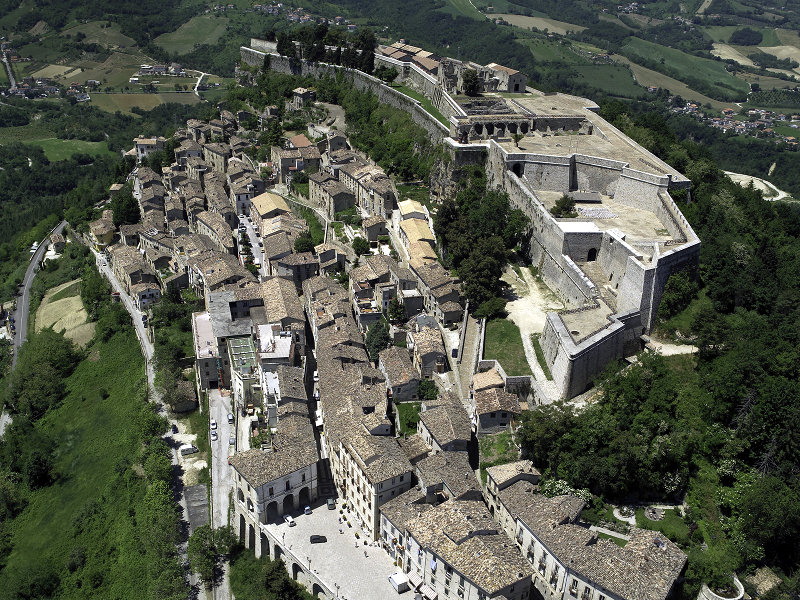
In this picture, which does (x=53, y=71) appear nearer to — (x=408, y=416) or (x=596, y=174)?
(x=596, y=174)

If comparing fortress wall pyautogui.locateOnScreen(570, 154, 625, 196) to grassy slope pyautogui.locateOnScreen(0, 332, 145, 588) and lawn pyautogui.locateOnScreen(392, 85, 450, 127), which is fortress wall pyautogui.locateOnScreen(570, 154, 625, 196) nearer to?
lawn pyautogui.locateOnScreen(392, 85, 450, 127)

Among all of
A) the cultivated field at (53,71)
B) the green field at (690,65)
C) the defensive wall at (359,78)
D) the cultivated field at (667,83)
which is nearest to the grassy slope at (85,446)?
the defensive wall at (359,78)

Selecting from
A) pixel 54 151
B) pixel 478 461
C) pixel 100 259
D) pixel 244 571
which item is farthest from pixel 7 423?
pixel 54 151

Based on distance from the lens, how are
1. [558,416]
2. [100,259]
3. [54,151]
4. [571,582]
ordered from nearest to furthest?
[571,582] < [558,416] < [100,259] < [54,151]

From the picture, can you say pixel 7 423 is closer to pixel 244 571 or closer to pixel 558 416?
pixel 244 571

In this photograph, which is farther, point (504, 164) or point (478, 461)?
point (504, 164)

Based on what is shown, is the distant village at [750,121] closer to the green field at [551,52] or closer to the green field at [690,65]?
the green field at [690,65]
